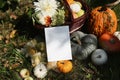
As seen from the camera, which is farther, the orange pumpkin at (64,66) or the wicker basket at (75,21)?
the wicker basket at (75,21)

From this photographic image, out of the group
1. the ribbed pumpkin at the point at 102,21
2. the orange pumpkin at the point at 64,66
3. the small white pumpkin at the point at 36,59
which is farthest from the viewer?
the ribbed pumpkin at the point at 102,21

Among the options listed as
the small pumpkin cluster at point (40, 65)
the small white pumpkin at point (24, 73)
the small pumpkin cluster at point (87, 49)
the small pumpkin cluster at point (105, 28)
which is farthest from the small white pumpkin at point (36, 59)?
the small pumpkin cluster at point (105, 28)

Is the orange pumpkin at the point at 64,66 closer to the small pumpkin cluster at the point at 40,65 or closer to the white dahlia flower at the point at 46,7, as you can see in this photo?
the small pumpkin cluster at the point at 40,65

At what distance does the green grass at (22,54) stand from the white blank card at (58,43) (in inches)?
4.7

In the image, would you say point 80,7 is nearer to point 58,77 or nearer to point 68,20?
point 68,20

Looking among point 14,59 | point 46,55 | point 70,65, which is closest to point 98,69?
point 70,65

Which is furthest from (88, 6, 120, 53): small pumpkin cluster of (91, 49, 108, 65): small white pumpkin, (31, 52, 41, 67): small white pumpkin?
(31, 52, 41, 67): small white pumpkin

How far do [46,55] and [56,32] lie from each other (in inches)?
10.6

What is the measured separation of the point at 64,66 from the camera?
3791 mm

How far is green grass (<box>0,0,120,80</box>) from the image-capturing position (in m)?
3.87

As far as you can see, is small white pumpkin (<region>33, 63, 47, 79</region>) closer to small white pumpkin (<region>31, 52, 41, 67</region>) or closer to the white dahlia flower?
small white pumpkin (<region>31, 52, 41, 67</region>)

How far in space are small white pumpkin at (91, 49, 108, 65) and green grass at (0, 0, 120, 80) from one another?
0.20ft

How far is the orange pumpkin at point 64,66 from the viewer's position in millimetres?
3793

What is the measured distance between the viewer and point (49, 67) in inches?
153
